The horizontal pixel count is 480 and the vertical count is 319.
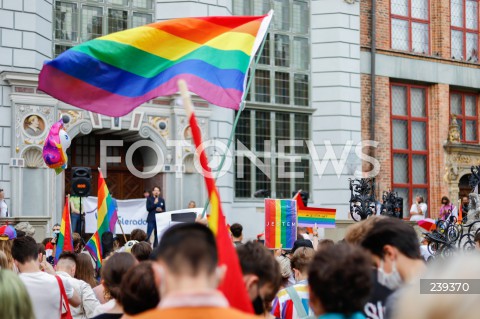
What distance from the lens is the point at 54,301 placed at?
6492 millimetres

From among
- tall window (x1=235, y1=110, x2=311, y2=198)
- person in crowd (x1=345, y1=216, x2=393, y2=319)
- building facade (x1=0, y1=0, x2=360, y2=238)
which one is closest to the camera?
person in crowd (x1=345, y1=216, x2=393, y2=319)

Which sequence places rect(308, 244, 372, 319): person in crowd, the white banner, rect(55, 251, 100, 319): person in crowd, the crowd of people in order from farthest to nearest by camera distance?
the white banner < rect(55, 251, 100, 319): person in crowd < rect(308, 244, 372, 319): person in crowd < the crowd of people

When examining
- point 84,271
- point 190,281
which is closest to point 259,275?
point 190,281

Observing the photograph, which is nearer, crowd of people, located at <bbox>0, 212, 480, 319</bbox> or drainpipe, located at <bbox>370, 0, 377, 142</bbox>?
crowd of people, located at <bbox>0, 212, 480, 319</bbox>

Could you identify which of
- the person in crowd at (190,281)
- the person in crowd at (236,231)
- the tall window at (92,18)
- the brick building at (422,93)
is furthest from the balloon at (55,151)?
the brick building at (422,93)

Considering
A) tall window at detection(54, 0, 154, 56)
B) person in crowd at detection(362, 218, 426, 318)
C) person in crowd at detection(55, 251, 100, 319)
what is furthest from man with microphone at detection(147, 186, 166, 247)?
person in crowd at detection(362, 218, 426, 318)

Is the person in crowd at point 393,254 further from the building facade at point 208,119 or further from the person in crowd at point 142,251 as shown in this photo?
the building facade at point 208,119

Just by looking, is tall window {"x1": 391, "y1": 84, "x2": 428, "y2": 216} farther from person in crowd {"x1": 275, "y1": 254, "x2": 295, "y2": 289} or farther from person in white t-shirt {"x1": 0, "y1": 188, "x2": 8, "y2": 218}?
person in crowd {"x1": 275, "y1": 254, "x2": 295, "y2": 289}

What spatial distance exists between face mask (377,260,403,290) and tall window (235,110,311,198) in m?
18.4

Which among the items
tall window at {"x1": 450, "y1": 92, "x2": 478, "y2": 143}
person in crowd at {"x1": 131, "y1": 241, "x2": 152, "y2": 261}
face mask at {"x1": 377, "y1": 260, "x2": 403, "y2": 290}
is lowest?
person in crowd at {"x1": 131, "y1": 241, "x2": 152, "y2": 261}

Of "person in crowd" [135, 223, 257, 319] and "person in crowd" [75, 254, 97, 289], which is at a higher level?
"person in crowd" [135, 223, 257, 319]

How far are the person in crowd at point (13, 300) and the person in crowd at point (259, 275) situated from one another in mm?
1198

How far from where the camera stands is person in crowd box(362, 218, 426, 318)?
4355 mm

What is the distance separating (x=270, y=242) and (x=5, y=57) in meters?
9.76
